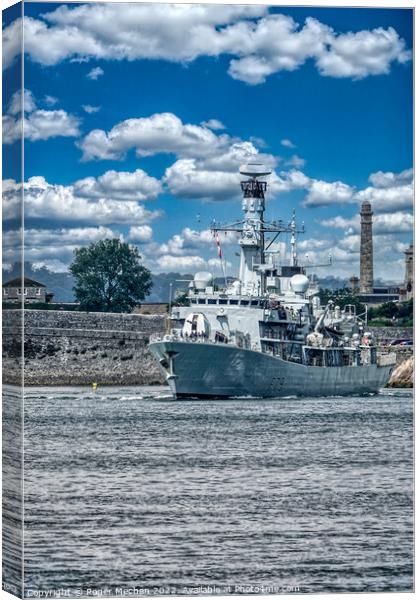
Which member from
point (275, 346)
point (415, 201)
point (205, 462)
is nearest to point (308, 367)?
point (275, 346)

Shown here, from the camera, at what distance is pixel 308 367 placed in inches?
1783

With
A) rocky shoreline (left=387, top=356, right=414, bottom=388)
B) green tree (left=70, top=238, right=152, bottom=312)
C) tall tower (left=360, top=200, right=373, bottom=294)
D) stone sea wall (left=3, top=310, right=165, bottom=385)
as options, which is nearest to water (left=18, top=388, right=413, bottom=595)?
tall tower (left=360, top=200, right=373, bottom=294)

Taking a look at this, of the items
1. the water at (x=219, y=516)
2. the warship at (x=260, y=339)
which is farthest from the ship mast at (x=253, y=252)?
the water at (x=219, y=516)

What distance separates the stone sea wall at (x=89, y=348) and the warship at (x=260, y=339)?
11313 mm

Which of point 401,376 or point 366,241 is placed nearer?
point 366,241

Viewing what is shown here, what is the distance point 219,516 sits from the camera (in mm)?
16750

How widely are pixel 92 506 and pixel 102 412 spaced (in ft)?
55.6

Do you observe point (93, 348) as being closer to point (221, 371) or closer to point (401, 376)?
point (401, 376)

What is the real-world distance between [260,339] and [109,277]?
5.74m

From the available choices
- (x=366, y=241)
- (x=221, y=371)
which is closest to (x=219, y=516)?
(x=366, y=241)

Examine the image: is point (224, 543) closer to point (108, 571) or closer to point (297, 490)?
point (108, 571)

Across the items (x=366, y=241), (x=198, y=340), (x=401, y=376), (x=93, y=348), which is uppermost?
(x=366, y=241)

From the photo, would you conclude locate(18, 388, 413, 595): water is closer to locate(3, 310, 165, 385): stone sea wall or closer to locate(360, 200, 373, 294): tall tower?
locate(360, 200, 373, 294): tall tower

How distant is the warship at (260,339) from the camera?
1639 inches
